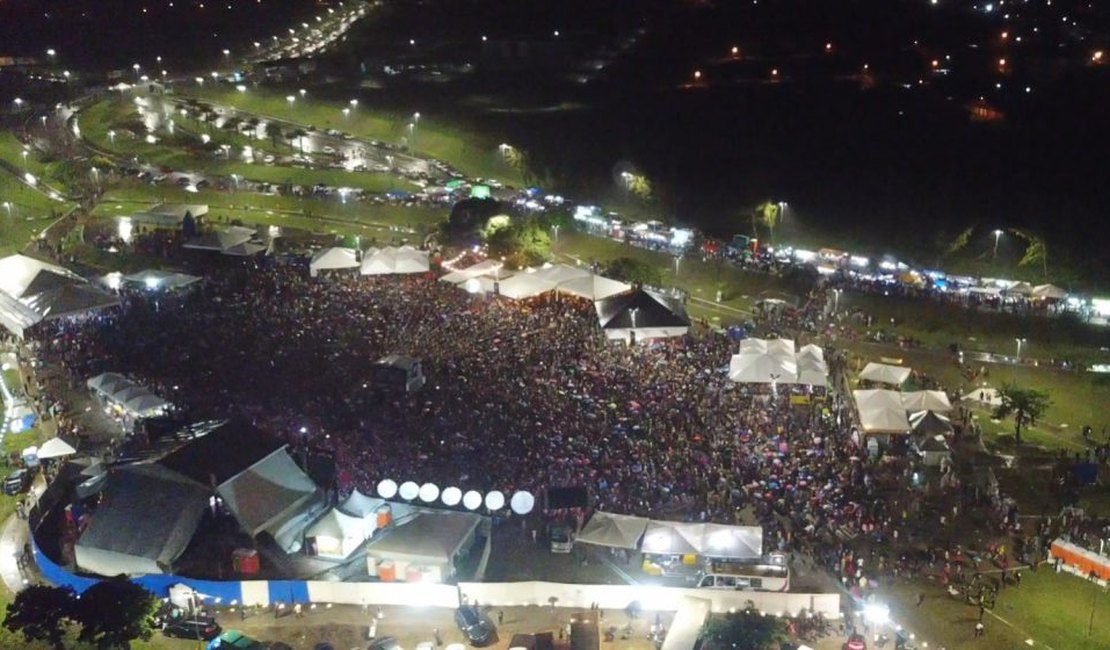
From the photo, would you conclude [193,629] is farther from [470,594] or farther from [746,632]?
[746,632]

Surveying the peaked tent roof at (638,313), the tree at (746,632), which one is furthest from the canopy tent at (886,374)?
the tree at (746,632)

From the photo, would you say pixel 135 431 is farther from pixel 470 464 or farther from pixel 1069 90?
pixel 1069 90

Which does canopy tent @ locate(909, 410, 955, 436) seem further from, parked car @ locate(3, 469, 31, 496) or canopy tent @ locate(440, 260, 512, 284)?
parked car @ locate(3, 469, 31, 496)

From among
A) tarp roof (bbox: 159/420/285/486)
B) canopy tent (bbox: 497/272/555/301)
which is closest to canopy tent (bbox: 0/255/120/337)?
tarp roof (bbox: 159/420/285/486)

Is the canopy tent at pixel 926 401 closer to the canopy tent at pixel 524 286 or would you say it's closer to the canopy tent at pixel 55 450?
the canopy tent at pixel 524 286

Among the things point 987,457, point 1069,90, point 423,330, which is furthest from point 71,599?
point 1069,90

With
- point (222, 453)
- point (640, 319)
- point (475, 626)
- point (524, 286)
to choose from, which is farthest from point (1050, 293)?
point (222, 453)
